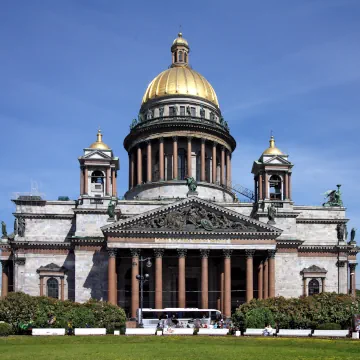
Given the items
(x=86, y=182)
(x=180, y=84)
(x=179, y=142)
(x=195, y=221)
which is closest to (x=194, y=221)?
(x=195, y=221)

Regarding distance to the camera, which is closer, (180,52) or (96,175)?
(96,175)

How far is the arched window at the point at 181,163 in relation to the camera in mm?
97625

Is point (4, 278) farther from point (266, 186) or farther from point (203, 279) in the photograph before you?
point (266, 186)

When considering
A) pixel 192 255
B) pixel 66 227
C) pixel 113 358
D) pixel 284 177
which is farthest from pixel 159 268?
pixel 113 358

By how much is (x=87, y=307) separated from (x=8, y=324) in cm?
772

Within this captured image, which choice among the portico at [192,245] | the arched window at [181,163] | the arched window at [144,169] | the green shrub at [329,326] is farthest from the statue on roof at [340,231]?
the green shrub at [329,326]

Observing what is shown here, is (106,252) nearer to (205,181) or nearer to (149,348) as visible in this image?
(205,181)

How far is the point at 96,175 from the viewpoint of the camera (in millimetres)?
87125

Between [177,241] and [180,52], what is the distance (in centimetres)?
3943

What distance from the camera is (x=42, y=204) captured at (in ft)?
284

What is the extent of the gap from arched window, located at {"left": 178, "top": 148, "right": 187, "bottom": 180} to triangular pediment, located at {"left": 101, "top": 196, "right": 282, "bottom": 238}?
17634mm

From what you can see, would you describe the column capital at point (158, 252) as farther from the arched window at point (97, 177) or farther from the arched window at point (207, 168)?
the arched window at point (207, 168)

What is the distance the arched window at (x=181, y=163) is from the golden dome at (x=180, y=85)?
8828mm

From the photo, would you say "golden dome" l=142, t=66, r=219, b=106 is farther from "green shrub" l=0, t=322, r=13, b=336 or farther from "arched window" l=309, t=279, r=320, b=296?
"green shrub" l=0, t=322, r=13, b=336
